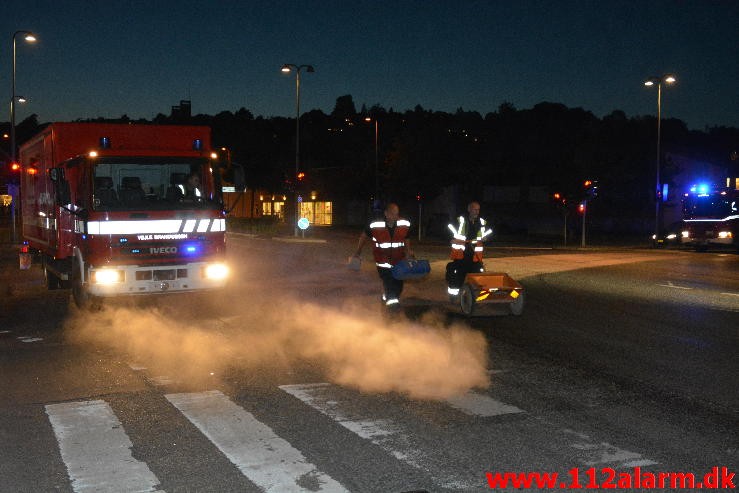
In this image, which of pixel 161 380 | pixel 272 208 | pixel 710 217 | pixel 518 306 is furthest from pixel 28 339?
pixel 272 208

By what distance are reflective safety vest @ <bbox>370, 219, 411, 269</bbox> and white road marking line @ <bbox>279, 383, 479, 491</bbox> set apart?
4213 millimetres

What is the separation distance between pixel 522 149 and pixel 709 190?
63.2 m

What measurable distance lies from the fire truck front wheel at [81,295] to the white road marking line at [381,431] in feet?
21.5

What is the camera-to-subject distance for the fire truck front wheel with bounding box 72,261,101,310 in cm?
1350

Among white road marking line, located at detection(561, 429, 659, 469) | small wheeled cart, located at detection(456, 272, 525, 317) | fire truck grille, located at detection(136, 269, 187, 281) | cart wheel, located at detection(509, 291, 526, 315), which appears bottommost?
white road marking line, located at detection(561, 429, 659, 469)

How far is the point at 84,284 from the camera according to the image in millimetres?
13211

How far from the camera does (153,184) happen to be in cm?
1322

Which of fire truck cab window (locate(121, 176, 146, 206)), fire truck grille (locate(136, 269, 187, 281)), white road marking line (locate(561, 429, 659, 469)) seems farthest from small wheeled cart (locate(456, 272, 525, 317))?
white road marking line (locate(561, 429, 659, 469))

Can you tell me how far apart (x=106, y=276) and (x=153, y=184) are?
1.64 metres

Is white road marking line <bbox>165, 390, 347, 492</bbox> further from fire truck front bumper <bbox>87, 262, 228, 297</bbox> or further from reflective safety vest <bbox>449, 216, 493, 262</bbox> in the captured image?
reflective safety vest <bbox>449, 216, 493, 262</bbox>

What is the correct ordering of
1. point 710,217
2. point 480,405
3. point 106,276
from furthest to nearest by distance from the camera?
1. point 710,217
2. point 106,276
3. point 480,405

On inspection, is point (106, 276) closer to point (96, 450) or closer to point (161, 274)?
point (161, 274)

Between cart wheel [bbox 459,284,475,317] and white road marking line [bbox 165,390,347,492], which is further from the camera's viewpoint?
cart wheel [bbox 459,284,475,317]

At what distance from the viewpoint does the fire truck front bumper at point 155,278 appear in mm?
12891
